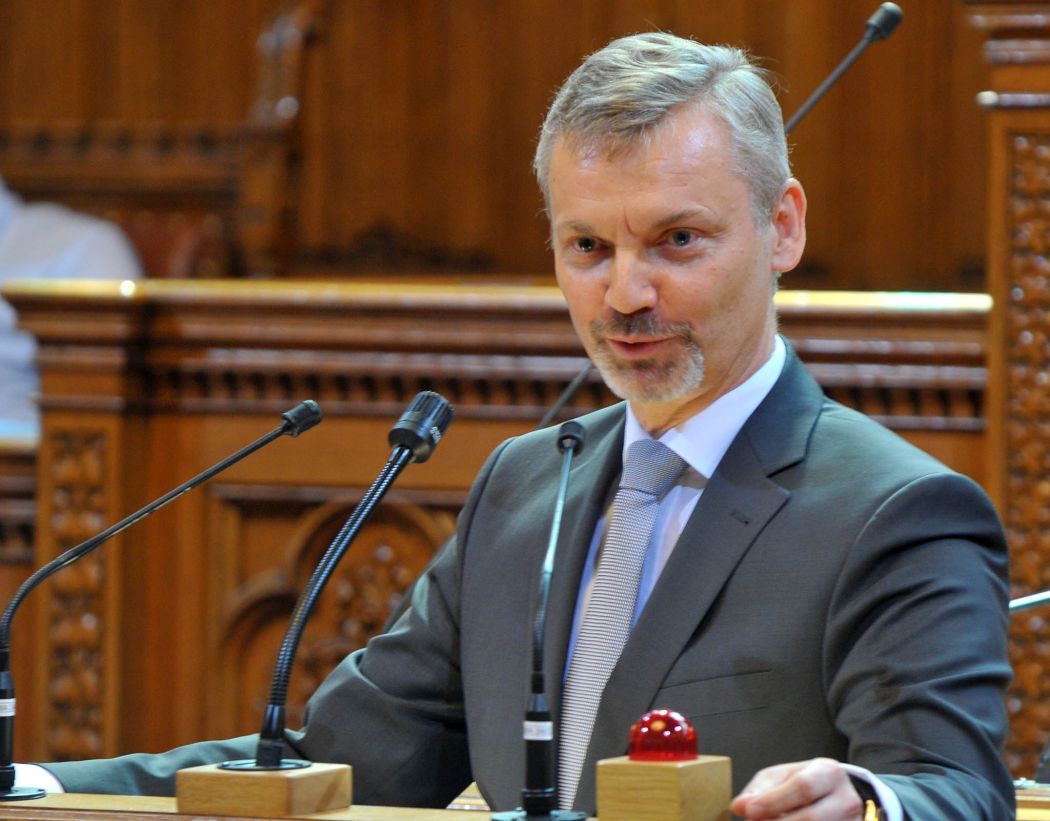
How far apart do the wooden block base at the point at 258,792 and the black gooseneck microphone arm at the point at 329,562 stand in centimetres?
4

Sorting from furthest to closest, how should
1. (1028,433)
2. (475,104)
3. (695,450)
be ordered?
1. (475,104)
2. (1028,433)
3. (695,450)

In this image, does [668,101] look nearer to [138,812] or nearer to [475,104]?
[138,812]

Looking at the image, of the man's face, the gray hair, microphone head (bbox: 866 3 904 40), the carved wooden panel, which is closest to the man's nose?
the man's face

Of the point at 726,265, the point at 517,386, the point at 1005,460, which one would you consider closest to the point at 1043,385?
the point at 1005,460

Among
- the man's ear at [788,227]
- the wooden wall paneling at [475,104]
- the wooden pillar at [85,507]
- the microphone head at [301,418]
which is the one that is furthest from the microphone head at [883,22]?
the wooden wall paneling at [475,104]

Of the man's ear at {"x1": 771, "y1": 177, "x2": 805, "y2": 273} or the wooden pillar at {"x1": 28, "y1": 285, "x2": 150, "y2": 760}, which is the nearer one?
the man's ear at {"x1": 771, "y1": 177, "x2": 805, "y2": 273}

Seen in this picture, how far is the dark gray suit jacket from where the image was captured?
1816mm

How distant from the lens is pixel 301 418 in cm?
211

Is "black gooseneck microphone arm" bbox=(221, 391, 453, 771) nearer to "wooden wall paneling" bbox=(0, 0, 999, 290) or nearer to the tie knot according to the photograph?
the tie knot

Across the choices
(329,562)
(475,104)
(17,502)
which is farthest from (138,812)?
(475,104)

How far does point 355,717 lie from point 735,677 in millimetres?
575

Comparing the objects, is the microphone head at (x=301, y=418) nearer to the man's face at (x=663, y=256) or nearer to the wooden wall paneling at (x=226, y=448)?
the man's face at (x=663, y=256)

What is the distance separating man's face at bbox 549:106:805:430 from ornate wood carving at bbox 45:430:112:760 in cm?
204

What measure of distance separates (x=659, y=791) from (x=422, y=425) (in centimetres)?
67
